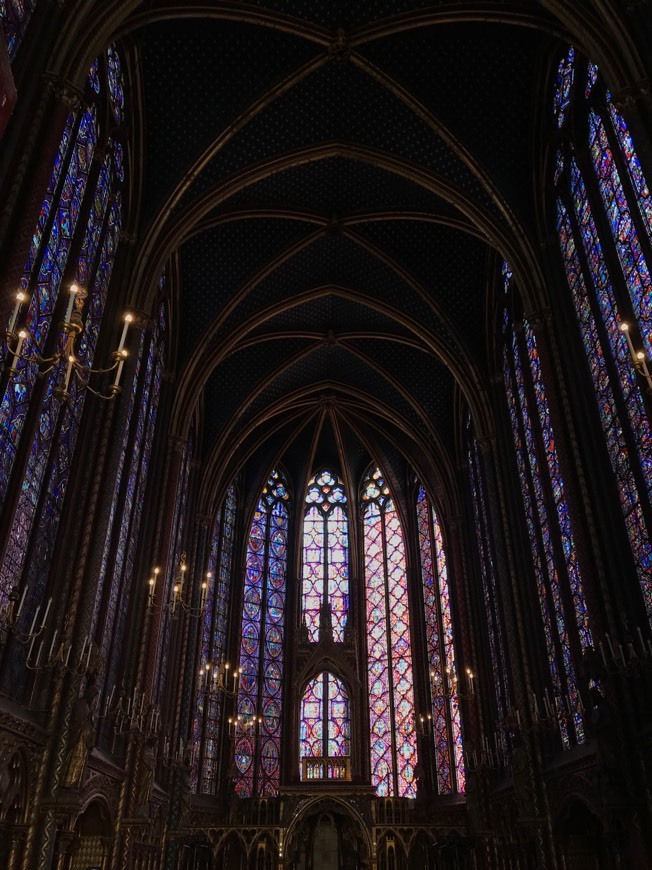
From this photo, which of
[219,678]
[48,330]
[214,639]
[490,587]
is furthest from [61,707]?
[214,639]

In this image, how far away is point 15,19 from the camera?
9.87m

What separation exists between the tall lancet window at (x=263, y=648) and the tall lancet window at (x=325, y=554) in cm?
93

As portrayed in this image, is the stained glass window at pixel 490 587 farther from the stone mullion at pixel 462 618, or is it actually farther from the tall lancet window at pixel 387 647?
the tall lancet window at pixel 387 647

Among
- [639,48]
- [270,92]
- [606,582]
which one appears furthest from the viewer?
[270,92]

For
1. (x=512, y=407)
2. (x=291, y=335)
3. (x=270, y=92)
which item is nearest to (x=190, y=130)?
(x=270, y=92)

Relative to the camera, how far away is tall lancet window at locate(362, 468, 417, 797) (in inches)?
932

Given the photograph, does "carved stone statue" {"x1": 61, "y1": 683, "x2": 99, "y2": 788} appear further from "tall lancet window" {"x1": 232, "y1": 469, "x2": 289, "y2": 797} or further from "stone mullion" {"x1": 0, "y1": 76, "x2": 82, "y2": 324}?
"tall lancet window" {"x1": 232, "y1": 469, "x2": 289, "y2": 797}

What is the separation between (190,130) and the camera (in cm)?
1602

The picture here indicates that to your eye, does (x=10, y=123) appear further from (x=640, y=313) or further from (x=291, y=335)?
(x=291, y=335)

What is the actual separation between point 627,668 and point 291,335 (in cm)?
1542

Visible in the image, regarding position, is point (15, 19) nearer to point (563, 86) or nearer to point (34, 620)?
point (34, 620)

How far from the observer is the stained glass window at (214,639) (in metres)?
22.3

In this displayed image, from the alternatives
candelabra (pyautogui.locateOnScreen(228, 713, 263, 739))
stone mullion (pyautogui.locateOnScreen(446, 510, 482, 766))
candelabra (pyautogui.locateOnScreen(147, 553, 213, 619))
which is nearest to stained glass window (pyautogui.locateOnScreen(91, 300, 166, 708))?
candelabra (pyautogui.locateOnScreen(147, 553, 213, 619))

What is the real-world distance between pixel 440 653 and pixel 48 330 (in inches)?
697
